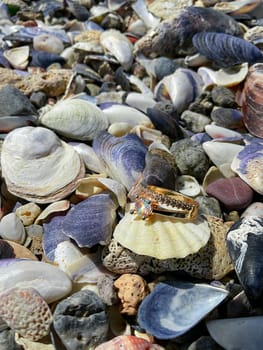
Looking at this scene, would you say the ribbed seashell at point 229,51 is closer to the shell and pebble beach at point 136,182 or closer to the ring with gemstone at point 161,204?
the shell and pebble beach at point 136,182

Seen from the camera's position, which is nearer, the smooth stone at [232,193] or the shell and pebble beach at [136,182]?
the shell and pebble beach at [136,182]

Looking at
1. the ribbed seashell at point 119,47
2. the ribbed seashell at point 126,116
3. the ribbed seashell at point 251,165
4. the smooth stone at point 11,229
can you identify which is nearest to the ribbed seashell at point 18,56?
the ribbed seashell at point 119,47

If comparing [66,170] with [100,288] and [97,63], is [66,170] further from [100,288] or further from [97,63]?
[97,63]

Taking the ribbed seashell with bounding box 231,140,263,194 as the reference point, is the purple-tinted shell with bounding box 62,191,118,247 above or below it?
below

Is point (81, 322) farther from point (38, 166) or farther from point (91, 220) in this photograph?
point (38, 166)

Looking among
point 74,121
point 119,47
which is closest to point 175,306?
point 74,121

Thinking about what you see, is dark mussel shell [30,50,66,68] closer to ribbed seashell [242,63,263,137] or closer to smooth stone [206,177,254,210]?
ribbed seashell [242,63,263,137]

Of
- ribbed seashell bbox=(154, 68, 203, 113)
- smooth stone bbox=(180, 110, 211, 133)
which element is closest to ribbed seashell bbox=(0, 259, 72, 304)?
smooth stone bbox=(180, 110, 211, 133)
